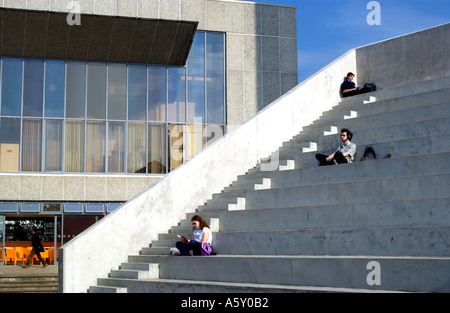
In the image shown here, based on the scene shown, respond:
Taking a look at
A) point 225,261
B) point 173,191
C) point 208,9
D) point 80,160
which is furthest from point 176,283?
point 208,9

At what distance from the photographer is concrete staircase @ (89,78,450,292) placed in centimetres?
751

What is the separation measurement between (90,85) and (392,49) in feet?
40.7

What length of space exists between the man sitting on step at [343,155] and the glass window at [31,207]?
1453 cm

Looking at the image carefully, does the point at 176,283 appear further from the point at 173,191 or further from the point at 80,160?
the point at 80,160

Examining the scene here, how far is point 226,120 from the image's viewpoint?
82.5ft

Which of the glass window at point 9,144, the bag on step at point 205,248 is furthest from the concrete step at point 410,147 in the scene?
the glass window at point 9,144

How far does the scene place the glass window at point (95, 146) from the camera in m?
23.8

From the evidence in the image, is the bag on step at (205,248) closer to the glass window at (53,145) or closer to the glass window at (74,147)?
the glass window at (74,147)

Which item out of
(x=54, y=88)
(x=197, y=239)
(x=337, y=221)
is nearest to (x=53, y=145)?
(x=54, y=88)

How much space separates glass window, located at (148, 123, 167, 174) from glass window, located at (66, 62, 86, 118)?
9.08 ft

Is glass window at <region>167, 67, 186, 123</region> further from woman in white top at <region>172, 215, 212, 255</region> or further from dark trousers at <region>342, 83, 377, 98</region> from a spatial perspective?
woman in white top at <region>172, 215, 212, 255</region>

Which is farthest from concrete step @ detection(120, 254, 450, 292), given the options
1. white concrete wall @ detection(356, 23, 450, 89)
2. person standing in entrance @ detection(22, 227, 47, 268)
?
person standing in entrance @ detection(22, 227, 47, 268)

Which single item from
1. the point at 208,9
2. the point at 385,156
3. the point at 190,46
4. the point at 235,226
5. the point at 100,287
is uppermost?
the point at 208,9
